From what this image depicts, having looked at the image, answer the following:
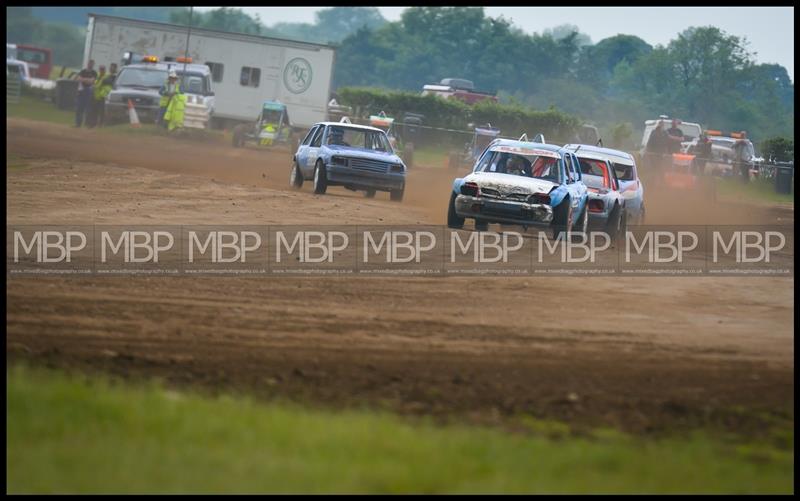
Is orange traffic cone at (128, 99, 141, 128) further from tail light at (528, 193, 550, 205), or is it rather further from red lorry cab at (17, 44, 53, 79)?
red lorry cab at (17, 44, 53, 79)

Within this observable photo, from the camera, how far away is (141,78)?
41656 millimetres

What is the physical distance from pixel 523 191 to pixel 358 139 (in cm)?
751

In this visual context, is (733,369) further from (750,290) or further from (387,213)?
(387,213)

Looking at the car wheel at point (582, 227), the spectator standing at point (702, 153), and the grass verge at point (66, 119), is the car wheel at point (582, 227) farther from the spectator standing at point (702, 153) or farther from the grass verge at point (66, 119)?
the grass verge at point (66, 119)

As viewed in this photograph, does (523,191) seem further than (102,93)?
No

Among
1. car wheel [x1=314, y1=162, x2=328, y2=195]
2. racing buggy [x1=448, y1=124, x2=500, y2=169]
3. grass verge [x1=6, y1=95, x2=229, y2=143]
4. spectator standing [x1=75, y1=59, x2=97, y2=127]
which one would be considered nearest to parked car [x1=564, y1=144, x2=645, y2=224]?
car wheel [x1=314, y1=162, x2=328, y2=195]

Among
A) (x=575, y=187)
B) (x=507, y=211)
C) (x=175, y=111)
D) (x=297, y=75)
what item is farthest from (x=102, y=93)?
(x=507, y=211)

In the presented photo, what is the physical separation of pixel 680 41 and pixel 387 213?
5093 cm

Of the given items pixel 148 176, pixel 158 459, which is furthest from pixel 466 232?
pixel 158 459

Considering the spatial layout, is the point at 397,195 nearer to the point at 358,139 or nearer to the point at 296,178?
the point at 358,139

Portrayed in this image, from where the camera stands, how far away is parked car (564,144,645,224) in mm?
21594

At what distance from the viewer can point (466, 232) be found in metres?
19.3

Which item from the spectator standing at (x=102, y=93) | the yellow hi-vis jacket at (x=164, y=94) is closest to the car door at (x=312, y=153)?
the yellow hi-vis jacket at (x=164, y=94)

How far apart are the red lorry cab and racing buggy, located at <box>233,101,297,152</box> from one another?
3996 cm
